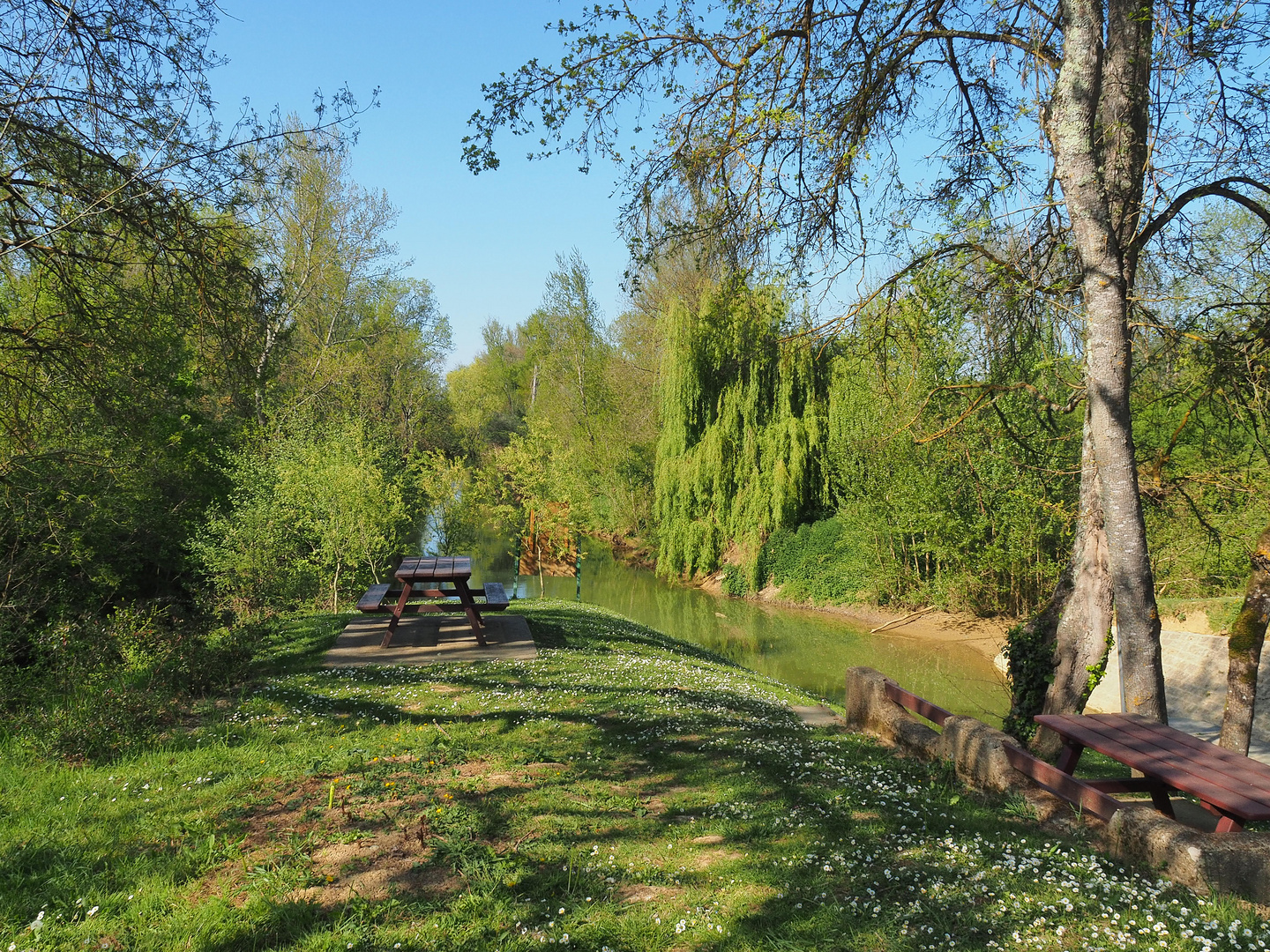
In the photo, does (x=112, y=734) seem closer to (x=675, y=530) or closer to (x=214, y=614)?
(x=214, y=614)

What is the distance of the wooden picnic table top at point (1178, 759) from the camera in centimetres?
366

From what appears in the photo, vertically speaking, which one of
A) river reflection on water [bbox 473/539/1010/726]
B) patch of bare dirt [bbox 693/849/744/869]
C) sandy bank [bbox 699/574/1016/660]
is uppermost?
patch of bare dirt [bbox 693/849/744/869]

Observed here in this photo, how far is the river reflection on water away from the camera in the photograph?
1602 centimetres

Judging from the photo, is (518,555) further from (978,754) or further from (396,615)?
(978,754)

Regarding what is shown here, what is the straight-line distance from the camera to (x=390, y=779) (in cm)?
482

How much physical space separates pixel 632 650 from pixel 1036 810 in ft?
23.1

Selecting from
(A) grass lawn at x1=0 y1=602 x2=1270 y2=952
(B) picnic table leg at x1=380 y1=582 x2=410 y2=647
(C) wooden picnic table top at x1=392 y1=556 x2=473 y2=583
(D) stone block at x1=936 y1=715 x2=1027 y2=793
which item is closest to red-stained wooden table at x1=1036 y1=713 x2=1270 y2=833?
(D) stone block at x1=936 y1=715 x2=1027 y2=793

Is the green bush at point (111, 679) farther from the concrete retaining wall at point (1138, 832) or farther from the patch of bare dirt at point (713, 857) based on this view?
the concrete retaining wall at point (1138, 832)

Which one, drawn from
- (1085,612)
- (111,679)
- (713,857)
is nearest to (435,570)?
(111,679)

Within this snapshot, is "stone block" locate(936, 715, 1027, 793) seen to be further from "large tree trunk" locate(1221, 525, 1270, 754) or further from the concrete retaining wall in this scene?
"large tree trunk" locate(1221, 525, 1270, 754)

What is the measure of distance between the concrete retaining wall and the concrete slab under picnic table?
493cm

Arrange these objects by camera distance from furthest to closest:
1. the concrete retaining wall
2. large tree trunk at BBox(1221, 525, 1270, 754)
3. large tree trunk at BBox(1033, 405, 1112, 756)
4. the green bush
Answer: large tree trunk at BBox(1221, 525, 1270, 754) → large tree trunk at BBox(1033, 405, 1112, 756) → the green bush → the concrete retaining wall

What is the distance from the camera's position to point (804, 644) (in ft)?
66.2

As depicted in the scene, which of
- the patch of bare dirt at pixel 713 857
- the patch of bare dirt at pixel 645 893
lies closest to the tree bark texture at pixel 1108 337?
the patch of bare dirt at pixel 713 857
